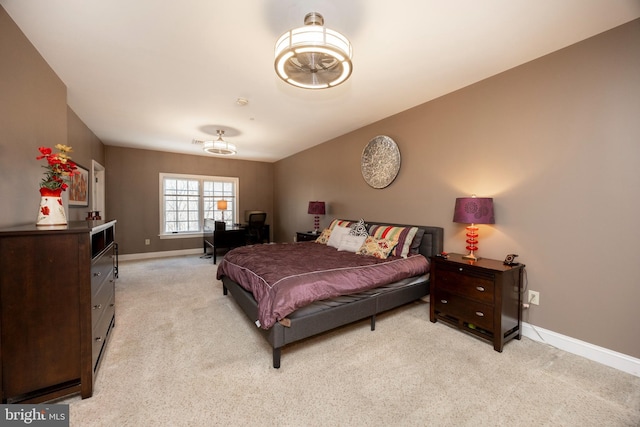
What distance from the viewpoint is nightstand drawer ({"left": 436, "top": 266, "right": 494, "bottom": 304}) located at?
2.21m

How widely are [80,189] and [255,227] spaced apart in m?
3.05

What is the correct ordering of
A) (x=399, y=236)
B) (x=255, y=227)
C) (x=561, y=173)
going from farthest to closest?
(x=255, y=227) < (x=399, y=236) < (x=561, y=173)

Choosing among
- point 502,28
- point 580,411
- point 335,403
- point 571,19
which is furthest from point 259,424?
point 571,19

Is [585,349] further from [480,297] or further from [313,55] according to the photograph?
[313,55]

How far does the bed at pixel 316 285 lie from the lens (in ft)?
6.46

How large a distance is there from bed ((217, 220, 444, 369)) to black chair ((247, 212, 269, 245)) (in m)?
2.50

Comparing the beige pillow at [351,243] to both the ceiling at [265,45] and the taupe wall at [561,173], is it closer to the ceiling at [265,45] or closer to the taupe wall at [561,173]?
the taupe wall at [561,173]

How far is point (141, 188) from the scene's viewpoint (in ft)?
18.9

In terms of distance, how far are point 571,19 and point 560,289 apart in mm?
2131

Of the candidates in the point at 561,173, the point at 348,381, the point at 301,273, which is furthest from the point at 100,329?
the point at 561,173

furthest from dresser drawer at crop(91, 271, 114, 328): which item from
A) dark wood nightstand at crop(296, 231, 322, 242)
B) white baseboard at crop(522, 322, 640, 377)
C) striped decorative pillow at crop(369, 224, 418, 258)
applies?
white baseboard at crop(522, 322, 640, 377)

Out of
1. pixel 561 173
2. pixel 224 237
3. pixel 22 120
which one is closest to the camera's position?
pixel 22 120

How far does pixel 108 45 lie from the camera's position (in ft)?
6.94

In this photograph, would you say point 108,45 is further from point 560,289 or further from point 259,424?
point 560,289
